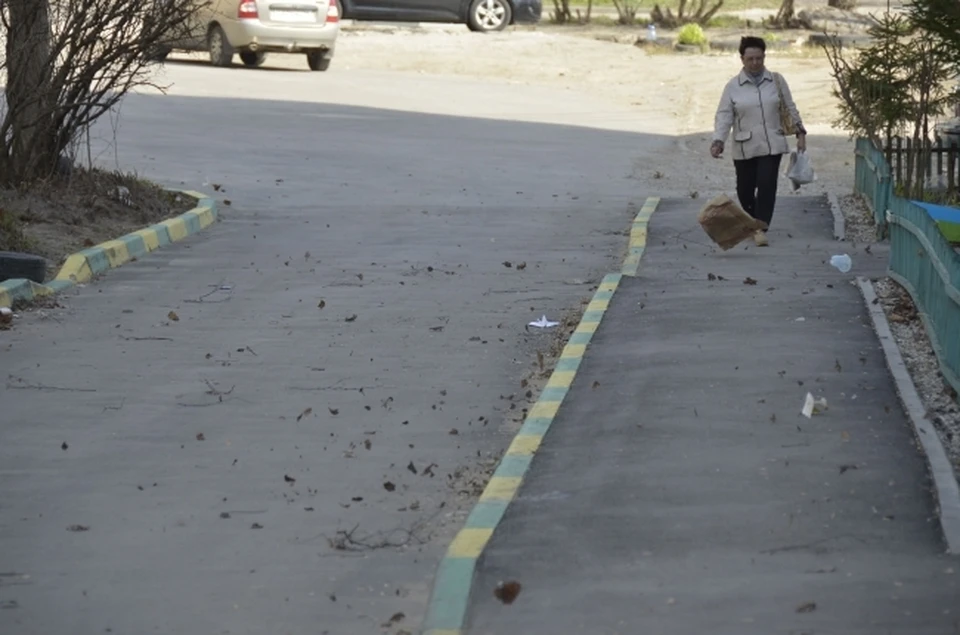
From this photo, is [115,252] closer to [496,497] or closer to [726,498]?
[496,497]

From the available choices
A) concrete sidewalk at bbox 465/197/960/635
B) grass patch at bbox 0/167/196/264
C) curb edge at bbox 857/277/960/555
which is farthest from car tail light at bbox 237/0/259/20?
curb edge at bbox 857/277/960/555

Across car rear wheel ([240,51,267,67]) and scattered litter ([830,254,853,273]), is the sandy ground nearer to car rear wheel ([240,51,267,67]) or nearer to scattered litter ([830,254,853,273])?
car rear wheel ([240,51,267,67])

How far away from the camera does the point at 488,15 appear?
39.0 m

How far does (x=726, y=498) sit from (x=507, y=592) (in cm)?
130

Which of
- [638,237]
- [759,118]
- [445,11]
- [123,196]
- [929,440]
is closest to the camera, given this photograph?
[929,440]

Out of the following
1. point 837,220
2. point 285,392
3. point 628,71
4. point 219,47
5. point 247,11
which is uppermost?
point 285,392

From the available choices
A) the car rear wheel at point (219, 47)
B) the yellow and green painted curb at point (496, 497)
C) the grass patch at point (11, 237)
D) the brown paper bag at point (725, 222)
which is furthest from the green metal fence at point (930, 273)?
the car rear wheel at point (219, 47)

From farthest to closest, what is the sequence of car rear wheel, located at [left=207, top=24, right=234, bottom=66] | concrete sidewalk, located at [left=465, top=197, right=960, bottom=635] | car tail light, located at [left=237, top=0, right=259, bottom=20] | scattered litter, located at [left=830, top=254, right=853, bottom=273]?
car rear wheel, located at [left=207, top=24, right=234, bottom=66] → car tail light, located at [left=237, top=0, right=259, bottom=20] → scattered litter, located at [left=830, top=254, right=853, bottom=273] → concrete sidewalk, located at [left=465, top=197, right=960, bottom=635]

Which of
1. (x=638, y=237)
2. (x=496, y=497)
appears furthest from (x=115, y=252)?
(x=496, y=497)

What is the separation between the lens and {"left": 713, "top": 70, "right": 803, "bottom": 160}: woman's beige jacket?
14.4m

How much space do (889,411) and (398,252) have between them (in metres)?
6.70

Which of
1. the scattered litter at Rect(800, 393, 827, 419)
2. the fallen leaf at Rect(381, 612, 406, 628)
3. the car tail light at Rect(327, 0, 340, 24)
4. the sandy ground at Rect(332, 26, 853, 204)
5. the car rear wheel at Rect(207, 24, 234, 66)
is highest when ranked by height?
the fallen leaf at Rect(381, 612, 406, 628)

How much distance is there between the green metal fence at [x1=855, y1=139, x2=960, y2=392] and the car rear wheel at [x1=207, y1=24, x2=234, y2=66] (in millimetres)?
18606

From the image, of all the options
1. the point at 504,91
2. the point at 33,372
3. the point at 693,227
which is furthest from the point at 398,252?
the point at 504,91
